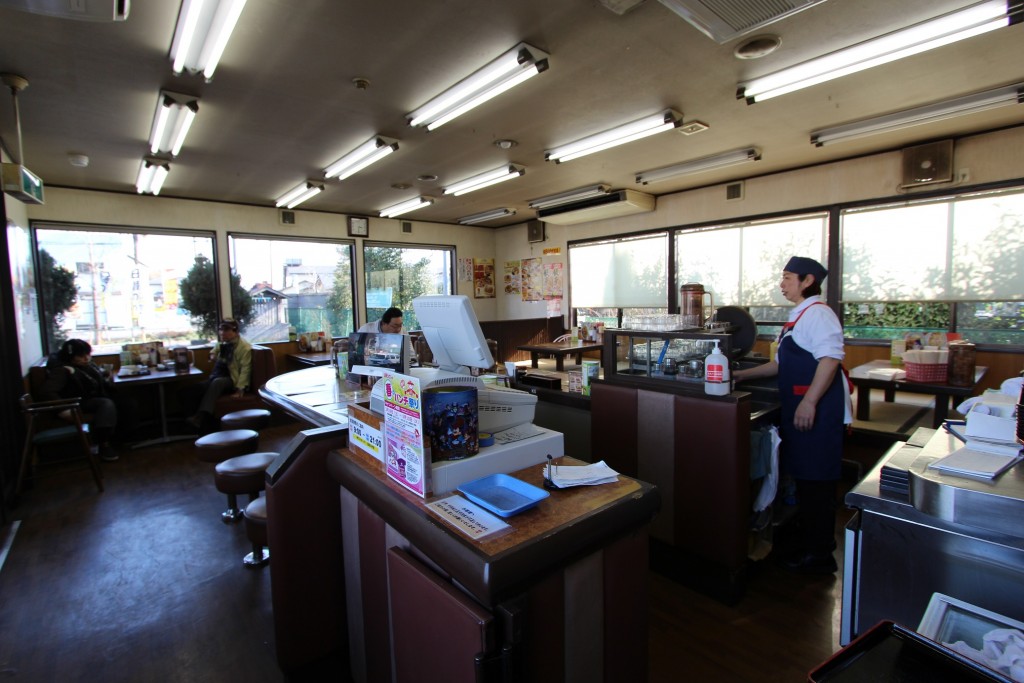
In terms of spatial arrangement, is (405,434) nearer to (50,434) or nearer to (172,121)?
(172,121)

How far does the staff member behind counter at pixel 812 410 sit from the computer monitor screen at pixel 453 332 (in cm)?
153

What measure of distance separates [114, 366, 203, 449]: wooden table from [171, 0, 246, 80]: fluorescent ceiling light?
11.1ft

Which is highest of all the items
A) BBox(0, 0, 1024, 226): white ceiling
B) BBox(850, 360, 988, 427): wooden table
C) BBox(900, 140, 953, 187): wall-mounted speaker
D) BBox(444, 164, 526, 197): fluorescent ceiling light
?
BBox(444, 164, 526, 197): fluorescent ceiling light

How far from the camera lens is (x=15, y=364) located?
374cm

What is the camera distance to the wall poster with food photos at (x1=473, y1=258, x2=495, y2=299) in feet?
28.3

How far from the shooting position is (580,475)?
4.36 feet

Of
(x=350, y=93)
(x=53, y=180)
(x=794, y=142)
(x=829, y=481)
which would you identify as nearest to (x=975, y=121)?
(x=794, y=142)

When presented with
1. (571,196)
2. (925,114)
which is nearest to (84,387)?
(571,196)

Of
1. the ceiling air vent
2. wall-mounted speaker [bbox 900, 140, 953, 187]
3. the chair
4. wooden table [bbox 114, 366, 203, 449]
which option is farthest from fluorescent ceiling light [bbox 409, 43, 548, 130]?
wall-mounted speaker [bbox 900, 140, 953, 187]

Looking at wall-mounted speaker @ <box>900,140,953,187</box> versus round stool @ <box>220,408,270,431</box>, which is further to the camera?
wall-mounted speaker @ <box>900,140,953,187</box>

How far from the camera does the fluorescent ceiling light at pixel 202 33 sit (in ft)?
6.96

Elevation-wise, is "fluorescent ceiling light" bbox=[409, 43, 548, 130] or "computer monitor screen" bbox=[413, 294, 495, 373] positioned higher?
"fluorescent ceiling light" bbox=[409, 43, 548, 130]

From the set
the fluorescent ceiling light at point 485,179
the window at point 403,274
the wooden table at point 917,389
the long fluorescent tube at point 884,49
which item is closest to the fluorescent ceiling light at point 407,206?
the fluorescent ceiling light at point 485,179

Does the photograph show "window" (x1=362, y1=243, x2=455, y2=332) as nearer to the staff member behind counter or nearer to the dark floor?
the dark floor
